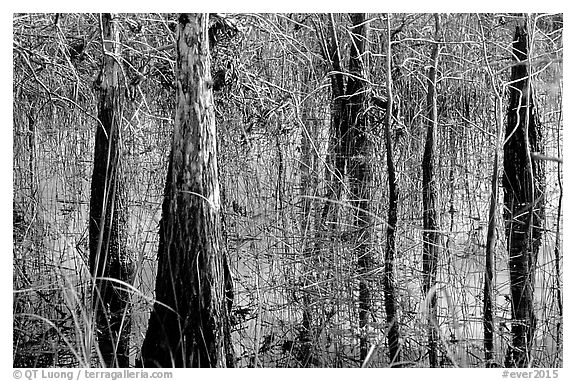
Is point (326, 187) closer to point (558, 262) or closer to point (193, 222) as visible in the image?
point (193, 222)

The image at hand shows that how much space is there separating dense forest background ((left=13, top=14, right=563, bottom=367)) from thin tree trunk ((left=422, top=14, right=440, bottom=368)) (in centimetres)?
1

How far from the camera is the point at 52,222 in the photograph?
3332mm

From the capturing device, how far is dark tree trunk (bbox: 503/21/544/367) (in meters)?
3.09

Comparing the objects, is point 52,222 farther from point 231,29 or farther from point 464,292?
point 464,292

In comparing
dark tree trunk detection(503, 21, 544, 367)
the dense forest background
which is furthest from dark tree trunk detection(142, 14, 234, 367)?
dark tree trunk detection(503, 21, 544, 367)

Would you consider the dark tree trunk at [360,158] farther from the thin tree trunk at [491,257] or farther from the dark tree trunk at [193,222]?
the dark tree trunk at [193,222]

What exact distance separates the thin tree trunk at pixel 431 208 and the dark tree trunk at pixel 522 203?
12.6 inches

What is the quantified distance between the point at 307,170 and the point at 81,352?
1.24 meters

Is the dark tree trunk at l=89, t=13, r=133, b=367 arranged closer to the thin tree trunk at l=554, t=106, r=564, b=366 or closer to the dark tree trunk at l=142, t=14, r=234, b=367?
the dark tree trunk at l=142, t=14, r=234, b=367

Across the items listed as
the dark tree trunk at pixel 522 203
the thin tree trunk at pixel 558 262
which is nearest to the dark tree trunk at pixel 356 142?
the dark tree trunk at pixel 522 203

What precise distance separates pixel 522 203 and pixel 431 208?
1.31ft

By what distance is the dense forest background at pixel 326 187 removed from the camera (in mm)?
3072

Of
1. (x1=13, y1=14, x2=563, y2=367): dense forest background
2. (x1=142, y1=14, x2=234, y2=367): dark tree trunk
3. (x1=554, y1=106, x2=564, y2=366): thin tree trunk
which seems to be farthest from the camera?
(x1=13, y1=14, x2=563, y2=367): dense forest background
